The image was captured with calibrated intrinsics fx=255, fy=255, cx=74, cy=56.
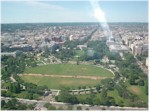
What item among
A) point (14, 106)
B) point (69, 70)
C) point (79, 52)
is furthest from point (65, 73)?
point (14, 106)

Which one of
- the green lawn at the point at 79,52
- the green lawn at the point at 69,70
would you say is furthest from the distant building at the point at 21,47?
the green lawn at the point at 79,52

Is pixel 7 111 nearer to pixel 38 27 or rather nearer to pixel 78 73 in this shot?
pixel 38 27

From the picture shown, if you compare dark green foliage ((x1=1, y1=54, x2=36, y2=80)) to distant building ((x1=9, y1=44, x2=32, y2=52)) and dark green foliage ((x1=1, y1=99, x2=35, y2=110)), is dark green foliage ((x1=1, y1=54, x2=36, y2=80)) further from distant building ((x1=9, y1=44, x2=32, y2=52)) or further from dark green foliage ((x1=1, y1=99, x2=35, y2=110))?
dark green foliage ((x1=1, y1=99, x2=35, y2=110))

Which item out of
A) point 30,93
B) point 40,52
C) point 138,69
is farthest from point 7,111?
point 138,69

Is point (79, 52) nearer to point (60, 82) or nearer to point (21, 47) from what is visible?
point (60, 82)

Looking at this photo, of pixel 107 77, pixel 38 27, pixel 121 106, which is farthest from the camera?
pixel 107 77

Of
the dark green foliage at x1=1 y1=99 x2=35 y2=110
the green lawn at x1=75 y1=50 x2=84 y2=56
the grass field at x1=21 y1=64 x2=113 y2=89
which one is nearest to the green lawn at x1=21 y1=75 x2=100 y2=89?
the grass field at x1=21 y1=64 x2=113 y2=89

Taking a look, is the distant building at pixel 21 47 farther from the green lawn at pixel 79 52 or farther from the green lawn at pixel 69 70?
the green lawn at pixel 79 52

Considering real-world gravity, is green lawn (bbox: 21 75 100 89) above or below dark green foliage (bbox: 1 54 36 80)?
below
